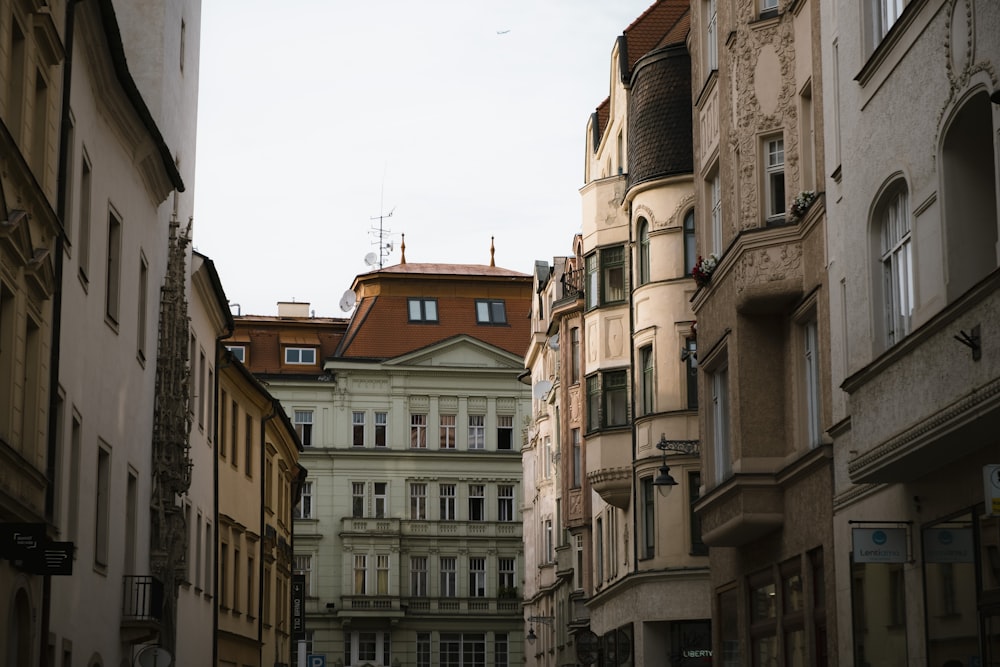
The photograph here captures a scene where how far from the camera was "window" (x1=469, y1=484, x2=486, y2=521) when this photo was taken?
260ft

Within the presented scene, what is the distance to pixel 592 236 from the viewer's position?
132 ft

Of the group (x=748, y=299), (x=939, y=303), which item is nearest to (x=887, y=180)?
(x=939, y=303)

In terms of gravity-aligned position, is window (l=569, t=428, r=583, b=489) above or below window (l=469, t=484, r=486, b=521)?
below

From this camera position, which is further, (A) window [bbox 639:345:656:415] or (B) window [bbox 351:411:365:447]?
(B) window [bbox 351:411:365:447]

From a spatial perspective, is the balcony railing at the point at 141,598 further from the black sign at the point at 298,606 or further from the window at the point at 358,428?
the window at the point at 358,428

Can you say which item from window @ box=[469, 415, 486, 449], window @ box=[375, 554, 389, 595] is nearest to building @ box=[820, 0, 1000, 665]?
window @ box=[375, 554, 389, 595]

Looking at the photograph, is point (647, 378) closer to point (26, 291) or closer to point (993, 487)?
point (26, 291)

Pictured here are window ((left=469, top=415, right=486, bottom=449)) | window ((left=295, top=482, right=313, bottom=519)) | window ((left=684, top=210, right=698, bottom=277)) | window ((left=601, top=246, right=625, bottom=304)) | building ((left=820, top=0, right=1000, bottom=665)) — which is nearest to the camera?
building ((left=820, top=0, right=1000, bottom=665))

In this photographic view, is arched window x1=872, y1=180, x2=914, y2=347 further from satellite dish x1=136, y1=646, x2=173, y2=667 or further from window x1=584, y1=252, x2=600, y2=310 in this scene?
window x1=584, y1=252, x2=600, y2=310

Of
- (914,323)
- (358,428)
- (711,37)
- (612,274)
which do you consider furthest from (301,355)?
(914,323)

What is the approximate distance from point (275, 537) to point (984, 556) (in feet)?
131

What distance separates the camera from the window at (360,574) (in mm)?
76250

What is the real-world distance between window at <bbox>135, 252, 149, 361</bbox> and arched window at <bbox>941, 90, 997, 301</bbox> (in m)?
16.2

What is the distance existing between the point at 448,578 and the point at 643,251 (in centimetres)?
4370
